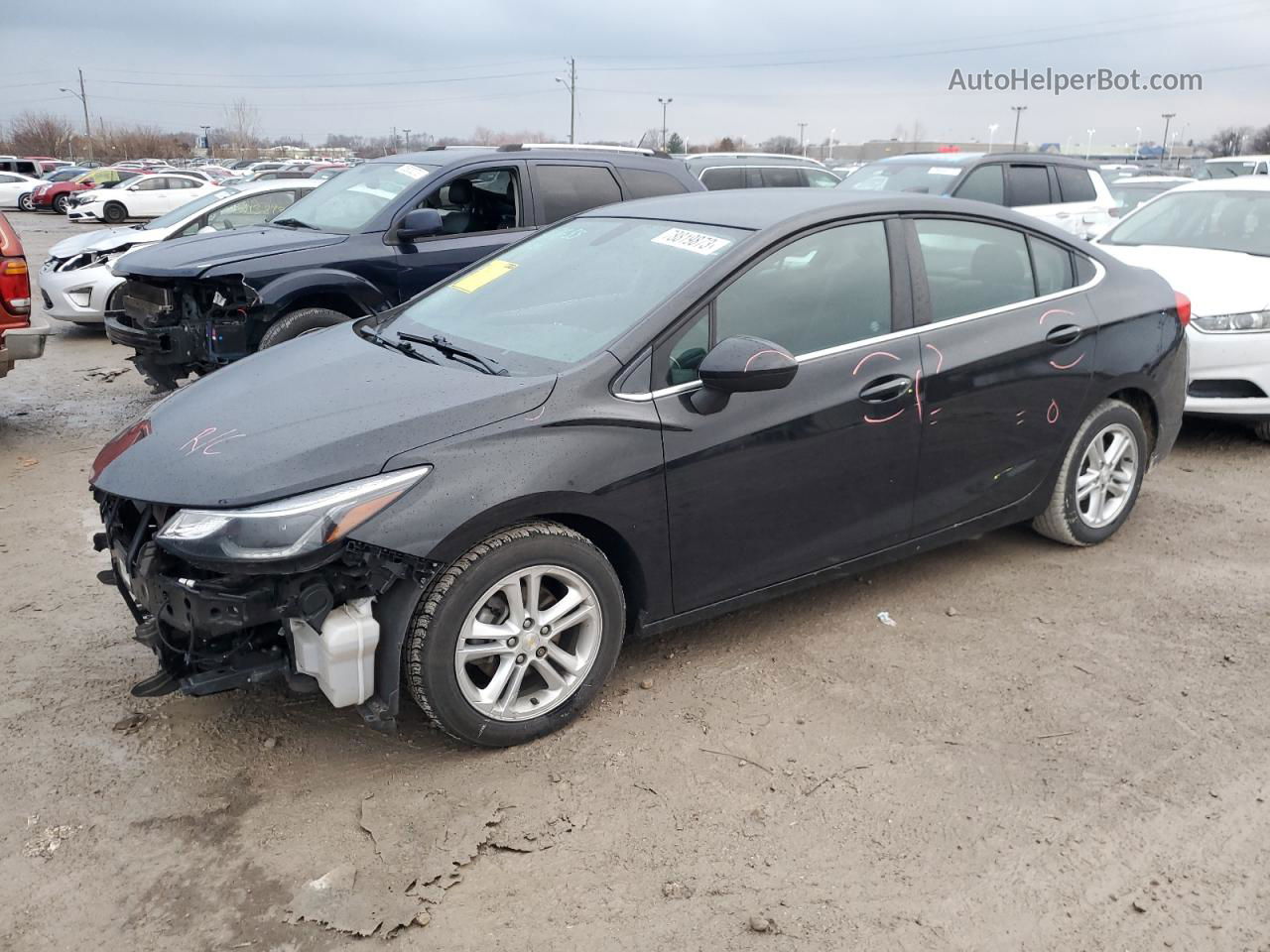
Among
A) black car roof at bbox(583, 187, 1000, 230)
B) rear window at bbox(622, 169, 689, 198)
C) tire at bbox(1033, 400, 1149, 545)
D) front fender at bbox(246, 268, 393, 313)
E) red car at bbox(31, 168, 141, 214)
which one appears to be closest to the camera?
black car roof at bbox(583, 187, 1000, 230)

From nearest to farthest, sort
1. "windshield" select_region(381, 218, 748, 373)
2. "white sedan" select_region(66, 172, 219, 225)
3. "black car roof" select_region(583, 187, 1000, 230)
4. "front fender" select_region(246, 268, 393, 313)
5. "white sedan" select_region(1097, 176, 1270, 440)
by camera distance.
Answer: "windshield" select_region(381, 218, 748, 373) → "black car roof" select_region(583, 187, 1000, 230) → "white sedan" select_region(1097, 176, 1270, 440) → "front fender" select_region(246, 268, 393, 313) → "white sedan" select_region(66, 172, 219, 225)

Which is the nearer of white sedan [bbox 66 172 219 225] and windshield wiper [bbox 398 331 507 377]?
windshield wiper [bbox 398 331 507 377]

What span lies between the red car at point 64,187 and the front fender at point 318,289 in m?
32.0

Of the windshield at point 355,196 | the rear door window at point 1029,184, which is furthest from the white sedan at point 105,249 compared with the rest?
the rear door window at point 1029,184

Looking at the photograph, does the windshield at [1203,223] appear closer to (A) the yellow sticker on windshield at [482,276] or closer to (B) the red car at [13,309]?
(A) the yellow sticker on windshield at [482,276]

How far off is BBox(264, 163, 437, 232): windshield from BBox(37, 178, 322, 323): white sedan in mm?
2036

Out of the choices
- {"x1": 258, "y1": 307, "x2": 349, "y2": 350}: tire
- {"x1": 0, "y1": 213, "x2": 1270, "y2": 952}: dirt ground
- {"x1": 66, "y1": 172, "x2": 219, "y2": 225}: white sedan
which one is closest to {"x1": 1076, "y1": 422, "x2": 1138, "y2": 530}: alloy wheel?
{"x1": 0, "y1": 213, "x2": 1270, "y2": 952}: dirt ground

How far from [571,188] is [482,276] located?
358 cm

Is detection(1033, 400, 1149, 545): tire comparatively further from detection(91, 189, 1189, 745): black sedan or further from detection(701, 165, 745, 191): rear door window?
detection(701, 165, 745, 191): rear door window

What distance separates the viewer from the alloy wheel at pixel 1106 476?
4.76 metres

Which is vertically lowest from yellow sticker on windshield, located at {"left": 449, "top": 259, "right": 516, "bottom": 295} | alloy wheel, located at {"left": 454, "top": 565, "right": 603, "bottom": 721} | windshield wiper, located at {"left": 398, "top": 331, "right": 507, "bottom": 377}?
alloy wheel, located at {"left": 454, "top": 565, "right": 603, "bottom": 721}

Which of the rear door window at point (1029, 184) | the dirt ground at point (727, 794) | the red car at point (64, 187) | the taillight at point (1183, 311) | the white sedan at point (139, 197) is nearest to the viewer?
the dirt ground at point (727, 794)

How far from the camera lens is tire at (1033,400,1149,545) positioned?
4633 mm

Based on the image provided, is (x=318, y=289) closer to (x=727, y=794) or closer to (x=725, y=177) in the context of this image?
(x=727, y=794)
